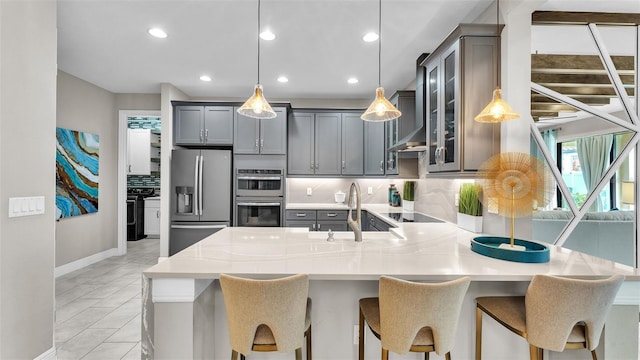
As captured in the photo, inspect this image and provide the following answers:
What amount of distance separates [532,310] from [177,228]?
14.2ft

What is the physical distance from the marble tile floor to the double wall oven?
5.15ft

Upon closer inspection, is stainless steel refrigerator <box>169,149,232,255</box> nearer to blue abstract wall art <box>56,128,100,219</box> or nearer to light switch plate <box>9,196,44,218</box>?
blue abstract wall art <box>56,128,100,219</box>

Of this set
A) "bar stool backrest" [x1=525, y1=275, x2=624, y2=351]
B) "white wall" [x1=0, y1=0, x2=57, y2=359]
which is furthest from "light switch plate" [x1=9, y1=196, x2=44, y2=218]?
"bar stool backrest" [x1=525, y1=275, x2=624, y2=351]

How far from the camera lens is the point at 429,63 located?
284cm

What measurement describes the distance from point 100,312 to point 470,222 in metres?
3.55

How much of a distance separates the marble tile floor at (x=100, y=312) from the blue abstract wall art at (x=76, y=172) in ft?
3.00

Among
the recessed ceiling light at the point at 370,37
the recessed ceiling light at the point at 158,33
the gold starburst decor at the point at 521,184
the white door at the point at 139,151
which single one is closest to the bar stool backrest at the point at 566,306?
the gold starburst decor at the point at 521,184

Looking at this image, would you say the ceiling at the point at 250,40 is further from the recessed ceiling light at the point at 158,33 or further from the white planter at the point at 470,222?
the white planter at the point at 470,222

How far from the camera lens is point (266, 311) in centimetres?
130

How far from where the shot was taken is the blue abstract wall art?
408cm

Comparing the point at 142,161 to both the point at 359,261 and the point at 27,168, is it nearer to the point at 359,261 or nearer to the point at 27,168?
the point at 27,168

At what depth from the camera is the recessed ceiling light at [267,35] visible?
9.46 feet

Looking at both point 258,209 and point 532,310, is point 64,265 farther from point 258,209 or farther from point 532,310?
point 532,310

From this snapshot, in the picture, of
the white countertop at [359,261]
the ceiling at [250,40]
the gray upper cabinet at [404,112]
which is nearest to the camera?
the white countertop at [359,261]
